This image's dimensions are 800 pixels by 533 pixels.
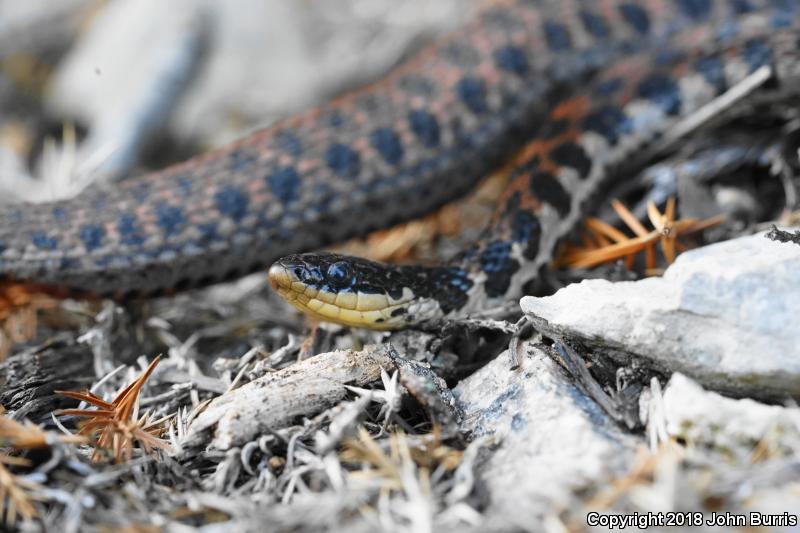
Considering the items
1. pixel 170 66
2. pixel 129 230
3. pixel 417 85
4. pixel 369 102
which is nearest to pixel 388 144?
pixel 369 102

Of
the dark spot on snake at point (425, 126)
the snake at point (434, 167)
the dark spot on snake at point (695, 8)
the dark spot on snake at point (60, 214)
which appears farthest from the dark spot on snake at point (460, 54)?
the dark spot on snake at point (60, 214)

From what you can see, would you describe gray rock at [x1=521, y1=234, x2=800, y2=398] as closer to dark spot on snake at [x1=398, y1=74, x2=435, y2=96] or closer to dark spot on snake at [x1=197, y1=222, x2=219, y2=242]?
dark spot on snake at [x1=197, y1=222, x2=219, y2=242]

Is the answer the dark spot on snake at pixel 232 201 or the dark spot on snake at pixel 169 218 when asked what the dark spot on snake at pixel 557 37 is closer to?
the dark spot on snake at pixel 232 201

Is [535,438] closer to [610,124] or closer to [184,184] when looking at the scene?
[610,124]

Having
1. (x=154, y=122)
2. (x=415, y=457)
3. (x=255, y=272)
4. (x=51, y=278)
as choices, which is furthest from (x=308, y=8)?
(x=415, y=457)

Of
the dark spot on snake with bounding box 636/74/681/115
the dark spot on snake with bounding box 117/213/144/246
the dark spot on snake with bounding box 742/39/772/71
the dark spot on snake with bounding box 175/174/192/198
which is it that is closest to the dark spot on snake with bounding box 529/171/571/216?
the dark spot on snake with bounding box 636/74/681/115

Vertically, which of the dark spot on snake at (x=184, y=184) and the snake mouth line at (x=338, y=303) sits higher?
the dark spot on snake at (x=184, y=184)
